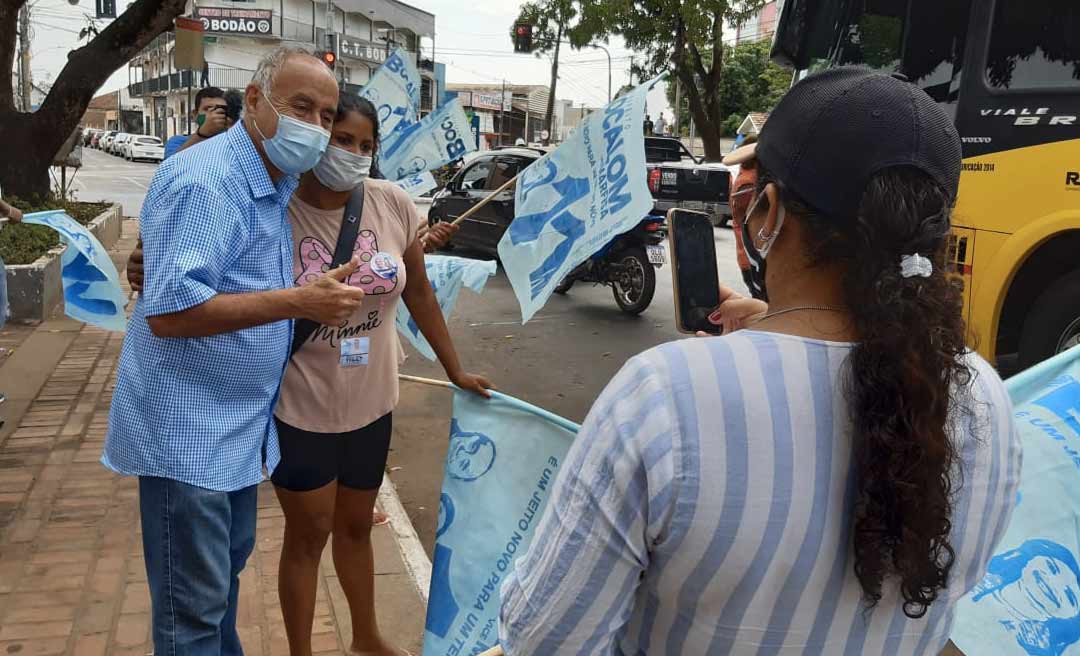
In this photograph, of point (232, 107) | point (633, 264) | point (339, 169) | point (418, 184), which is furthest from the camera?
point (633, 264)

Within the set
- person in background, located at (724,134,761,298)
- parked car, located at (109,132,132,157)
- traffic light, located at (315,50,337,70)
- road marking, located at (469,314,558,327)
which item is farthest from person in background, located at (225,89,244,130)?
parked car, located at (109,132,132,157)

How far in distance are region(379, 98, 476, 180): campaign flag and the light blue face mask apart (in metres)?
3.49

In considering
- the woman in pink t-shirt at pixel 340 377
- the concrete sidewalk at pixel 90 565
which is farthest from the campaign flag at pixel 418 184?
the woman in pink t-shirt at pixel 340 377

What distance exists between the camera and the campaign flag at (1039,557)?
6.60 feet

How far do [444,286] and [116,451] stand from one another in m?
1.97

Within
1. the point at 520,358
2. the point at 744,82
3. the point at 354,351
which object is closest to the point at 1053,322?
the point at 520,358

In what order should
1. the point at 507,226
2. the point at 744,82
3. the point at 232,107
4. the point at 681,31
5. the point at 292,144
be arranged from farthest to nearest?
the point at 744,82 < the point at 681,31 < the point at 507,226 < the point at 232,107 < the point at 292,144

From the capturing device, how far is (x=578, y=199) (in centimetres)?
298

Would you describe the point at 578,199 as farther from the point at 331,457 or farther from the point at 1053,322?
the point at 1053,322

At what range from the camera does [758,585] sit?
3.46ft

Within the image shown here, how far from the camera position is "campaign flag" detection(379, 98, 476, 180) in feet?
18.8

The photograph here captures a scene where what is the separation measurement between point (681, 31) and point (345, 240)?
808 inches

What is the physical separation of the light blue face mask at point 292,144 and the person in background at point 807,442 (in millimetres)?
1422

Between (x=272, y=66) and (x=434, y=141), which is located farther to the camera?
(x=434, y=141)
